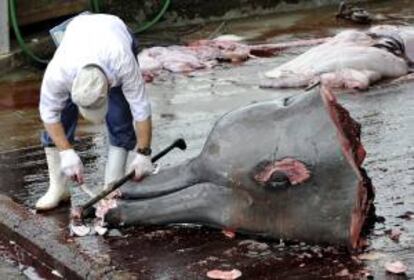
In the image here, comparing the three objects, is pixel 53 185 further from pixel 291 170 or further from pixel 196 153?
pixel 291 170

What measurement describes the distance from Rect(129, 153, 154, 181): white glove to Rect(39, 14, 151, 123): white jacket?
9.8 inches

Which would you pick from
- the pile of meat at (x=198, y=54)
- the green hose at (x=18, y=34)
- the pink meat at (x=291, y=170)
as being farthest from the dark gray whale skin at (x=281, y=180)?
the green hose at (x=18, y=34)

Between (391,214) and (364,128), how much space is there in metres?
2.07

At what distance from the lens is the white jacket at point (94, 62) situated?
5.41m

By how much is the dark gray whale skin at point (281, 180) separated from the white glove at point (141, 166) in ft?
0.65

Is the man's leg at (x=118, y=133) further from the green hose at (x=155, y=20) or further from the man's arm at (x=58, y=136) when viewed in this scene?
the green hose at (x=155, y=20)

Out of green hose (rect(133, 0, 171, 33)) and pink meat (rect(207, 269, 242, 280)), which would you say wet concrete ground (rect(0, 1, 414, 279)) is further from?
green hose (rect(133, 0, 171, 33))

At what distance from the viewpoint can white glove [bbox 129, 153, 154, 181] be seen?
562cm

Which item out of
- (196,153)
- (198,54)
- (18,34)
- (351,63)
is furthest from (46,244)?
(18,34)

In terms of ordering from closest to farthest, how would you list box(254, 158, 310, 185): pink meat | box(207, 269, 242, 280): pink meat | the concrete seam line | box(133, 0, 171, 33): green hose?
box(207, 269, 242, 280): pink meat → box(254, 158, 310, 185): pink meat → the concrete seam line → box(133, 0, 171, 33): green hose

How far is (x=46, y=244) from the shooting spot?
5.61 metres

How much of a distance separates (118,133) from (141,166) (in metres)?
0.37

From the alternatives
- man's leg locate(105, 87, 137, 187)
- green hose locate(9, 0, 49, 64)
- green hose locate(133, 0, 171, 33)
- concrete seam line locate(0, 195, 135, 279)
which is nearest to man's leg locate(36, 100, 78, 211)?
concrete seam line locate(0, 195, 135, 279)

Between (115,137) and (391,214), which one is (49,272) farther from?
(391,214)
